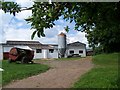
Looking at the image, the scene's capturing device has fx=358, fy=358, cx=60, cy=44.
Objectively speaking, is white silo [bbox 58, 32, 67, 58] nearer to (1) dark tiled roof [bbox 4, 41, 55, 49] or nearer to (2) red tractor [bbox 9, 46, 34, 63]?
(1) dark tiled roof [bbox 4, 41, 55, 49]

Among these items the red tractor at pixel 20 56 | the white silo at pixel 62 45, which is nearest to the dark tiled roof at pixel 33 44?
the white silo at pixel 62 45

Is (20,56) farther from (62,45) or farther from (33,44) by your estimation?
(33,44)

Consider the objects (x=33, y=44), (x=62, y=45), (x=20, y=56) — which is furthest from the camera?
(x=33, y=44)

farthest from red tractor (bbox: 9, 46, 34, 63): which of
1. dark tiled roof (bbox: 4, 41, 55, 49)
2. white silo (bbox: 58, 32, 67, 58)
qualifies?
dark tiled roof (bbox: 4, 41, 55, 49)

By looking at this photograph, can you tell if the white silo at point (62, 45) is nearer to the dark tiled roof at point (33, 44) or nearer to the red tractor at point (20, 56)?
the dark tiled roof at point (33, 44)

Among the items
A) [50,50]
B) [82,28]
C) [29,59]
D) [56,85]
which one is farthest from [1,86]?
[50,50]

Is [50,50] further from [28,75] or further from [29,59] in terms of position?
[28,75]

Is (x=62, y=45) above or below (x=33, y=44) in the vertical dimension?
below

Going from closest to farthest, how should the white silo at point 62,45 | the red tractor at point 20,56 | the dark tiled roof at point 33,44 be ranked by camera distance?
the red tractor at point 20,56
the white silo at point 62,45
the dark tiled roof at point 33,44

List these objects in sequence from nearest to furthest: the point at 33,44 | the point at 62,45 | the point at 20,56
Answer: the point at 20,56 → the point at 62,45 → the point at 33,44

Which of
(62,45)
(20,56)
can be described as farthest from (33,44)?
(20,56)

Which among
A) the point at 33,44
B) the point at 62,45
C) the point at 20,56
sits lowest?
the point at 20,56

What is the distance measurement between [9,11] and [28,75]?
39.6 feet

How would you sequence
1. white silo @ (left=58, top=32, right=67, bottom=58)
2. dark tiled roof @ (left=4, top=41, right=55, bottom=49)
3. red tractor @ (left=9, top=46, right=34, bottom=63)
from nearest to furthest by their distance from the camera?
red tractor @ (left=9, top=46, right=34, bottom=63) < white silo @ (left=58, top=32, right=67, bottom=58) < dark tiled roof @ (left=4, top=41, right=55, bottom=49)
